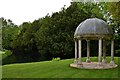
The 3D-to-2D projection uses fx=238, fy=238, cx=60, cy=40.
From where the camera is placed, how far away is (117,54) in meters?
37.2

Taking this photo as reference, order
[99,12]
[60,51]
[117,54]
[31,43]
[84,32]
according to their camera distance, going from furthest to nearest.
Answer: [31,43], [60,51], [117,54], [99,12], [84,32]

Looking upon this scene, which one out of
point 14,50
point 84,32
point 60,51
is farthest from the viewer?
point 14,50

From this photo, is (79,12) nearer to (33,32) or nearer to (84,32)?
(33,32)

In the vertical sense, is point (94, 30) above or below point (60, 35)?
below

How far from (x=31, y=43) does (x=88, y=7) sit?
68.0 feet

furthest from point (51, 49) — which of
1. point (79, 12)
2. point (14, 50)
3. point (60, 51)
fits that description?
point (14, 50)

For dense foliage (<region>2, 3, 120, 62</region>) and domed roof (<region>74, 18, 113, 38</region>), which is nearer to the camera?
domed roof (<region>74, 18, 113, 38</region>)

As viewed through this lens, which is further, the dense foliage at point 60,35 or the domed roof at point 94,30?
the dense foliage at point 60,35

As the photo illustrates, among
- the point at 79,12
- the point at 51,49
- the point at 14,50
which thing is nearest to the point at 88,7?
the point at 79,12

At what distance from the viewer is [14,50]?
59.9m

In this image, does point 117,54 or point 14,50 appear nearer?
point 117,54

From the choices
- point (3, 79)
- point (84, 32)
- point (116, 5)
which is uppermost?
point (116, 5)

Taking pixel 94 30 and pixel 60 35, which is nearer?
pixel 94 30

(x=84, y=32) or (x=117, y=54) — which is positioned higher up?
(x=84, y=32)
